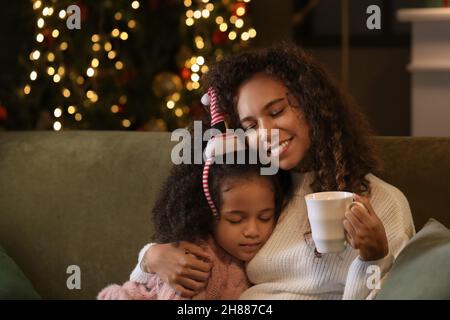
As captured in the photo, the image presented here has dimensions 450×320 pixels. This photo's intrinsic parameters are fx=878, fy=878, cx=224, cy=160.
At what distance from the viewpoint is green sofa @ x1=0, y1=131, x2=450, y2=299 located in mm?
2289

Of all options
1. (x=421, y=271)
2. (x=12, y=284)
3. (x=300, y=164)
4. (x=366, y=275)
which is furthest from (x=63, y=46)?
(x=421, y=271)

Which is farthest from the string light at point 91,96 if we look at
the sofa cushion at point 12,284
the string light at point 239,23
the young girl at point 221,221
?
the young girl at point 221,221

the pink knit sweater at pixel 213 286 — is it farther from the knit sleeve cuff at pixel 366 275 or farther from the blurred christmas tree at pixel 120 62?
the blurred christmas tree at pixel 120 62

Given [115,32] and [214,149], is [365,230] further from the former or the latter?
[115,32]

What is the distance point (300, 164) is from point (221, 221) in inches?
9.1

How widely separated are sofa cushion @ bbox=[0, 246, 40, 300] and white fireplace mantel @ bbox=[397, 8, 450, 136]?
7.39ft

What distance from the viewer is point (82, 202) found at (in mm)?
2346

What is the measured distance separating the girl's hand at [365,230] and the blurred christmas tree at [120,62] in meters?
2.12

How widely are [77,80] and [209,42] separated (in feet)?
1.98

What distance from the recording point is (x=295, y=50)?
2.06 m

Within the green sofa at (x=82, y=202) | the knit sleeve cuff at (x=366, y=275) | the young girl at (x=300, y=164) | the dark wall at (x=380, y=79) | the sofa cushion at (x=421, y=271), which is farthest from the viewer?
the dark wall at (x=380, y=79)

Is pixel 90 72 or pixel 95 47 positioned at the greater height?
pixel 95 47

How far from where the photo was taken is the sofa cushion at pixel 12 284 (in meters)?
1.99

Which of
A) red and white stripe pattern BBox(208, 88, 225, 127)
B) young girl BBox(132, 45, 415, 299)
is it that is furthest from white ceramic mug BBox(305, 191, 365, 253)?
red and white stripe pattern BBox(208, 88, 225, 127)
